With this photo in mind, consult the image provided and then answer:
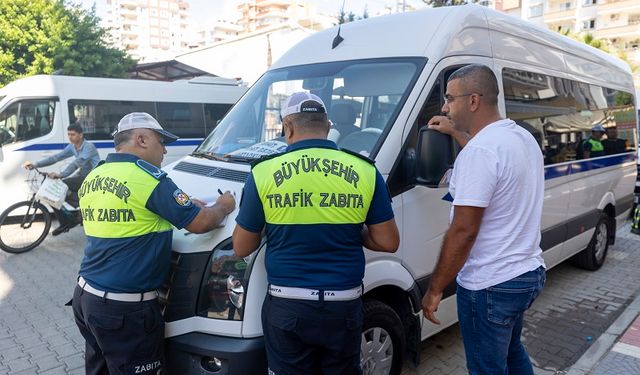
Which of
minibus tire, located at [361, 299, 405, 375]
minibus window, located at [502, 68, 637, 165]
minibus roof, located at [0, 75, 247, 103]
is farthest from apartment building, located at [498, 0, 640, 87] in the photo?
minibus tire, located at [361, 299, 405, 375]

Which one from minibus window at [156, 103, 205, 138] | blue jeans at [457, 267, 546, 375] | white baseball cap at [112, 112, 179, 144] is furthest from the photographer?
minibus window at [156, 103, 205, 138]

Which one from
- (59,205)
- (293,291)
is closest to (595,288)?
(293,291)

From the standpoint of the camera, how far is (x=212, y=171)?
121 inches

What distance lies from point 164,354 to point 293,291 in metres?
0.93

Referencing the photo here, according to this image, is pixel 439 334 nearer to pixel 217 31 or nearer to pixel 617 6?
pixel 617 6

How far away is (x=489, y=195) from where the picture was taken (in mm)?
2080

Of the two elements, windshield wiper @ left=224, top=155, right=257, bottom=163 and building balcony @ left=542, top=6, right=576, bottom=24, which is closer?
windshield wiper @ left=224, top=155, right=257, bottom=163

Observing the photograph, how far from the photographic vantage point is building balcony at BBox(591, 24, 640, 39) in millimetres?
42812

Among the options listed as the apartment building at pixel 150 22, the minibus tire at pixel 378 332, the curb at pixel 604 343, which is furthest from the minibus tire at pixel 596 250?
the apartment building at pixel 150 22

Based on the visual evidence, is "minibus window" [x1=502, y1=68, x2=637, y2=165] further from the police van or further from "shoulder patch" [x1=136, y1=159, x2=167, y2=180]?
"shoulder patch" [x1=136, y1=159, x2=167, y2=180]

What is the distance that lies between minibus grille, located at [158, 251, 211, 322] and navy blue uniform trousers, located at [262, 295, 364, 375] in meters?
0.44

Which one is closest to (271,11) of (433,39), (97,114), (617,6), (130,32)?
(130,32)

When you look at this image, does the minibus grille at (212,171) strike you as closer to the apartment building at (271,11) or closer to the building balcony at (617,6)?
the building balcony at (617,6)

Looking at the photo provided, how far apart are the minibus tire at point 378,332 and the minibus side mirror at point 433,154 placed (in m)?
0.83
